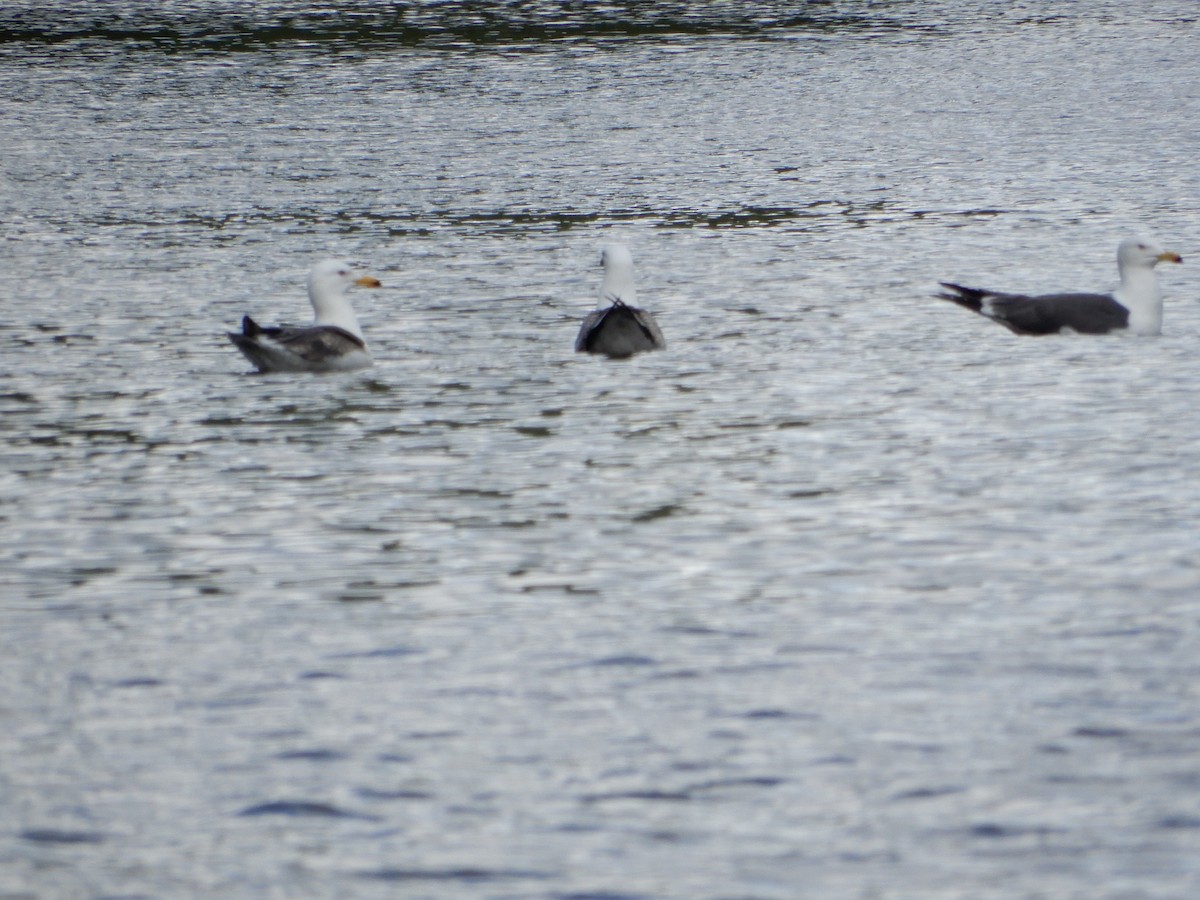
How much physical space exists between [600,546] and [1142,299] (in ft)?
24.8

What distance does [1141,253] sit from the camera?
1723cm

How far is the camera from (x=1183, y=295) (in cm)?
1877

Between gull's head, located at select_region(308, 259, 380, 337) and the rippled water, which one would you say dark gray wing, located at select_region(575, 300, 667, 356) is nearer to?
the rippled water

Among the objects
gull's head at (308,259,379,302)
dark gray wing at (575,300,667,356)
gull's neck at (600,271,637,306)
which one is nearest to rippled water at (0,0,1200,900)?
dark gray wing at (575,300,667,356)

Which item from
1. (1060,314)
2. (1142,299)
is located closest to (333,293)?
(1060,314)

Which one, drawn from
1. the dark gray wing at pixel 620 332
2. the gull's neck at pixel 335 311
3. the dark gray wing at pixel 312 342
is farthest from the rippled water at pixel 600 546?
the gull's neck at pixel 335 311

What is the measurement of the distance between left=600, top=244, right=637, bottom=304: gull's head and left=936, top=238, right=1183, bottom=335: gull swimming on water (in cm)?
253

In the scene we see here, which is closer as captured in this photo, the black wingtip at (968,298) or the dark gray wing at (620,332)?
the dark gray wing at (620,332)

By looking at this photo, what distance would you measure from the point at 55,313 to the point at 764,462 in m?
8.17

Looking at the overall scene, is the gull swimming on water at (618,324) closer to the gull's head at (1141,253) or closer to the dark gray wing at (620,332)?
the dark gray wing at (620,332)

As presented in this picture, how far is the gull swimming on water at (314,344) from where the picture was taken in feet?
52.5

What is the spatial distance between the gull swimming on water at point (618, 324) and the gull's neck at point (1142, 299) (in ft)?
12.4

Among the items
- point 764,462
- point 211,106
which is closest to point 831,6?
point 211,106

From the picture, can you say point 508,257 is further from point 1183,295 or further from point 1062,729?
point 1062,729
